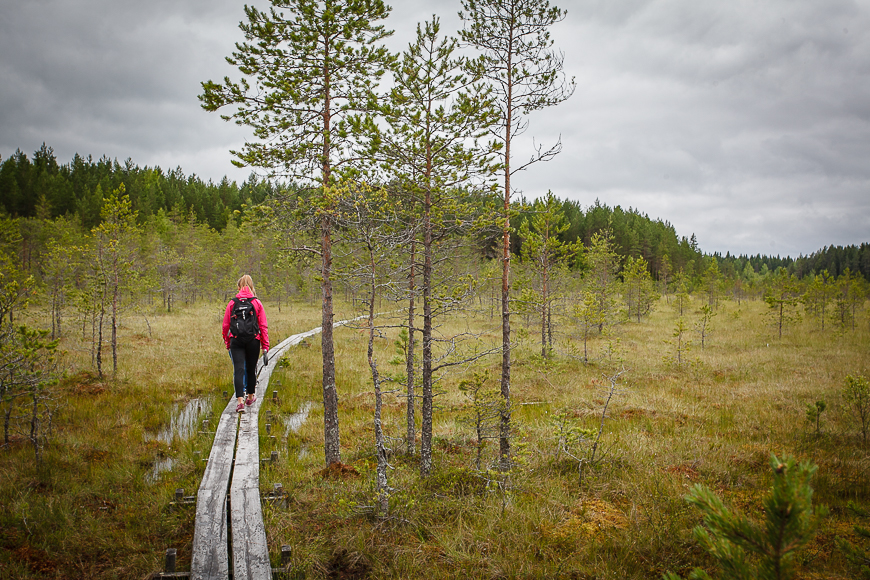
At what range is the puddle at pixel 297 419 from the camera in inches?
412

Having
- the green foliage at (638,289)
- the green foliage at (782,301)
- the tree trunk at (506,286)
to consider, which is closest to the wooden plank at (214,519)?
the tree trunk at (506,286)

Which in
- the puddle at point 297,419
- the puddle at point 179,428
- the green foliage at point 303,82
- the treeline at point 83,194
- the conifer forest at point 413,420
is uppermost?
the treeline at point 83,194

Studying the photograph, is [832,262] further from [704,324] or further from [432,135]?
[432,135]

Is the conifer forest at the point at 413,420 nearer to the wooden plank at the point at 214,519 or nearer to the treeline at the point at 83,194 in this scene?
the wooden plank at the point at 214,519

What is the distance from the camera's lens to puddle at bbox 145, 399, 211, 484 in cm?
773

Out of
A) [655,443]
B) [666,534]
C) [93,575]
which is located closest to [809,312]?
[655,443]

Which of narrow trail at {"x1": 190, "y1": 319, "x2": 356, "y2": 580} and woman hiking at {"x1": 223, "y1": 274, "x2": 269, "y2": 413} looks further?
woman hiking at {"x1": 223, "y1": 274, "x2": 269, "y2": 413}

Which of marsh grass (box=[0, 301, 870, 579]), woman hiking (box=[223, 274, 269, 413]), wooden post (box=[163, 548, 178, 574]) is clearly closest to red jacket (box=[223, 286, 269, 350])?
woman hiking (box=[223, 274, 269, 413])

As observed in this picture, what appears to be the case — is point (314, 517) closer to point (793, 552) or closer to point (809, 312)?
point (793, 552)

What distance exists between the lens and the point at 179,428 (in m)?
9.93

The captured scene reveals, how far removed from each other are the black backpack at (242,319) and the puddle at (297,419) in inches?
129

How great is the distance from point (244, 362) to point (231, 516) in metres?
3.97

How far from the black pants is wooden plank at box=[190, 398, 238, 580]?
1.37 m

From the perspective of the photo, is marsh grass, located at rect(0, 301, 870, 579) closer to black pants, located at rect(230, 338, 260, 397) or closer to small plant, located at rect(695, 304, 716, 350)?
black pants, located at rect(230, 338, 260, 397)
